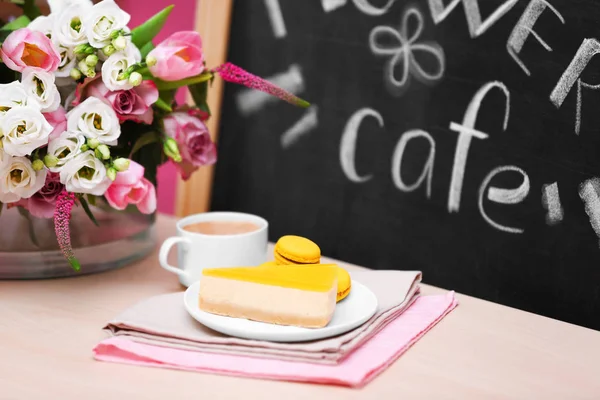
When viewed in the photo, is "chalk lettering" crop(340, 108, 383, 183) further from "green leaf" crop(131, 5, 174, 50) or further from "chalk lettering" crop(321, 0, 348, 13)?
"green leaf" crop(131, 5, 174, 50)

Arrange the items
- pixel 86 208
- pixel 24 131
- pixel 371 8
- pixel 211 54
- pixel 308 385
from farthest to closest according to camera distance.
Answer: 1. pixel 211 54
2. pixel 371 8
3. pixel 86 208
4. pixel 24 131
5. pixel 308 385

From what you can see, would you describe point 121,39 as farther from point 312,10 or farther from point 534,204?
point 534,204

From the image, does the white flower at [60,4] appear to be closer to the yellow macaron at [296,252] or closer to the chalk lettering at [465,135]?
the yellow macaron at [296,252]

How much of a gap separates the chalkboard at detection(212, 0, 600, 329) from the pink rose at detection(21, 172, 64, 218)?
0.36 metres

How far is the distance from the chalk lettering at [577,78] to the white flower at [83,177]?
0.56m

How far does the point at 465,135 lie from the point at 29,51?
558mm

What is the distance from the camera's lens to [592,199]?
2.87ft

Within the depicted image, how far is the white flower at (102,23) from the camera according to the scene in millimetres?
851

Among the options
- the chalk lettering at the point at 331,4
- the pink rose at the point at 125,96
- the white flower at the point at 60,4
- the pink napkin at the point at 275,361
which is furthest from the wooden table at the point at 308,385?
the chalk lettering at the point at 331,4

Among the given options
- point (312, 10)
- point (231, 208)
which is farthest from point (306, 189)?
point (312, 10)

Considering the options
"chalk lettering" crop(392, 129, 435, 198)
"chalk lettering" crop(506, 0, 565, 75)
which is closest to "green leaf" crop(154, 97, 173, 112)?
"chalk lettering" crop(392, 129, 435, 198)

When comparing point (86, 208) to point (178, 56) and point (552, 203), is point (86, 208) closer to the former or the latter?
point (178, 56)

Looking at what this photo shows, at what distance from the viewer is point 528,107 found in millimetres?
918

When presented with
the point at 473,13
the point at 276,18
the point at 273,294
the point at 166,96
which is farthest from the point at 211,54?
the point at 273,294
